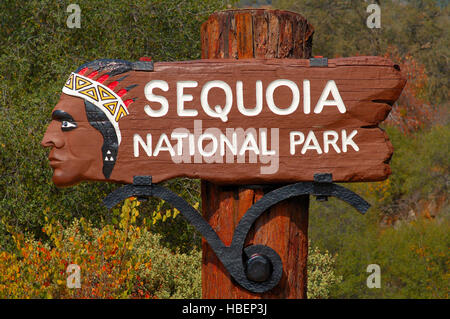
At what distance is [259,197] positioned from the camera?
9.77ft

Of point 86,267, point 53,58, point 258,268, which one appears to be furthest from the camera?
point 53,58

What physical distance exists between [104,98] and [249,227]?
92cm

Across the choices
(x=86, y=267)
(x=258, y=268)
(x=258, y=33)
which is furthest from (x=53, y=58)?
(x=258, y=268)

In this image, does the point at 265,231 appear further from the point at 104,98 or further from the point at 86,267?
the point at 86,267

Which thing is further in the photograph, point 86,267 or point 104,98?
point 86,267

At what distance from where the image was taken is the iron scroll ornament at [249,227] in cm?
290

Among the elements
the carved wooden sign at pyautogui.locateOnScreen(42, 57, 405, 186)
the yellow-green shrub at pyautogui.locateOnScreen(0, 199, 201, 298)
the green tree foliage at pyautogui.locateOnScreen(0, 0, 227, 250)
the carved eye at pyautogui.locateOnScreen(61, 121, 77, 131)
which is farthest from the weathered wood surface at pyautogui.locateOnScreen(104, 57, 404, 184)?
the green tree foliage at pyautogui.locateOnScreen(0, 0, 227, 250)

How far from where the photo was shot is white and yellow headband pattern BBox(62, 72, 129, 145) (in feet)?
9.62

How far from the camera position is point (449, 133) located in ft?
45.6

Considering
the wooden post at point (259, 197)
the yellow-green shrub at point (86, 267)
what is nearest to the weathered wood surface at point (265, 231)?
the wooden post at point (259, 197)

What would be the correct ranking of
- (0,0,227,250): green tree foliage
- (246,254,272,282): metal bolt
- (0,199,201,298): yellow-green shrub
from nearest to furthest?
(246,254,272,282): metal bolt < (0,199,201,298): yellow-green shrub < (0,0,227,250): green tree foliage

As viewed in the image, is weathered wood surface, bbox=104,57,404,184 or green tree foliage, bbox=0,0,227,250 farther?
green tree foliage, bbox=0,0,227,250

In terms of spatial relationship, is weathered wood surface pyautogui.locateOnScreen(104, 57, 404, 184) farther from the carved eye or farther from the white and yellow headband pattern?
the carved eye

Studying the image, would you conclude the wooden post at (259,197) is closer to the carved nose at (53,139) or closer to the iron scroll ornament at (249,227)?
the iron scroll ornament at (249,227)
